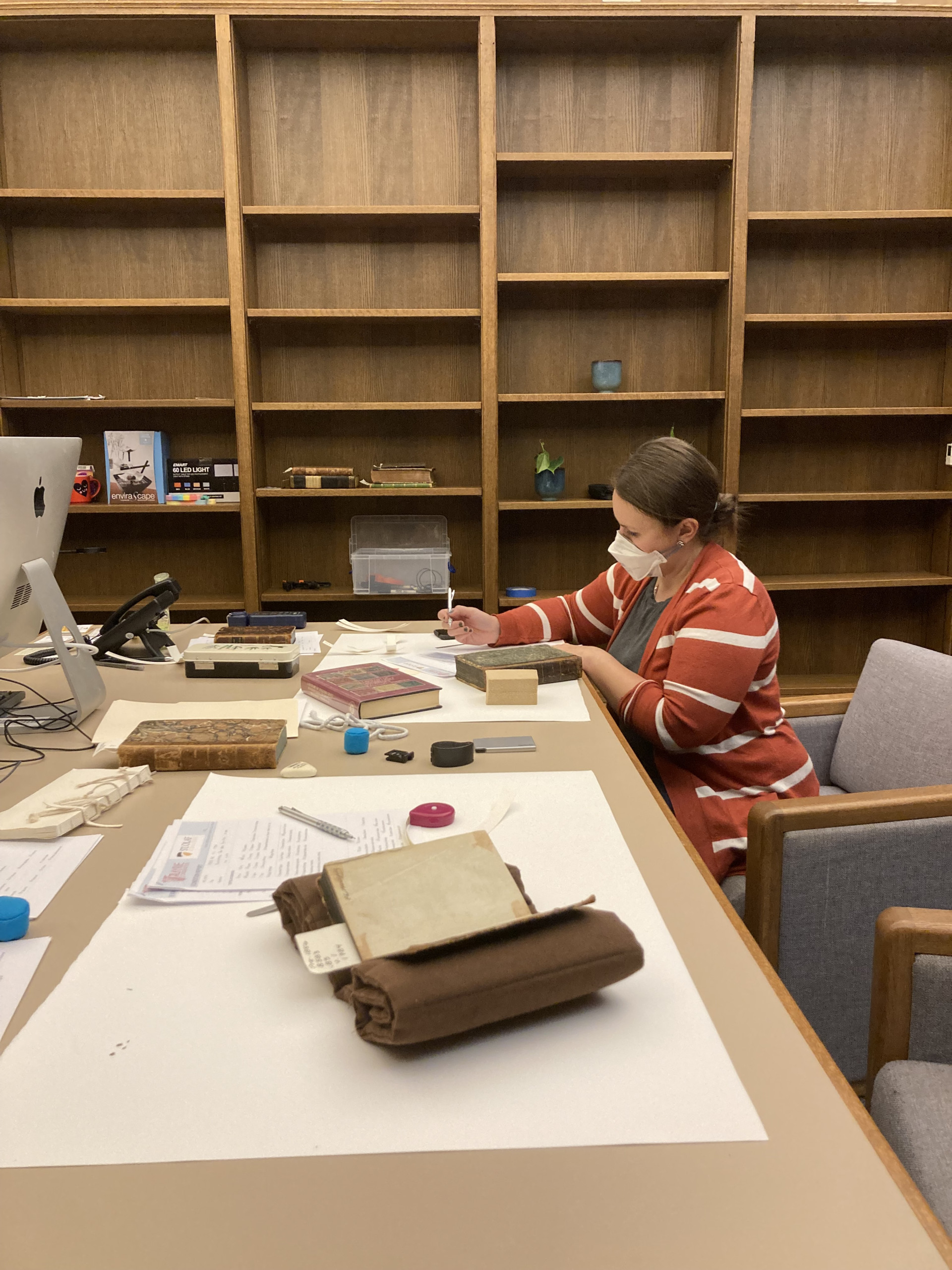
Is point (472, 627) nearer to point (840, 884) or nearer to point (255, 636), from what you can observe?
point (255, 636)

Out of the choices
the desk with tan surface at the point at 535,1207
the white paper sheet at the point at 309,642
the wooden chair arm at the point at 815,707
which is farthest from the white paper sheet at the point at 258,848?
the wooden chair arm at the point at 815,707

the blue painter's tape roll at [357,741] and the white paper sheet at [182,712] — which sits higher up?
the blue painter's tape roll at [357,741]

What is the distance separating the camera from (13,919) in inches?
32.3

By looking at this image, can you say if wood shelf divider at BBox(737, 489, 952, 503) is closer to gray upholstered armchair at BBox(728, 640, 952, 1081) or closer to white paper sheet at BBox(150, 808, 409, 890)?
gray upholstered armchair at BBox(728, 640, 952, 1081)

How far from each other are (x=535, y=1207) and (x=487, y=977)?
0.49ft

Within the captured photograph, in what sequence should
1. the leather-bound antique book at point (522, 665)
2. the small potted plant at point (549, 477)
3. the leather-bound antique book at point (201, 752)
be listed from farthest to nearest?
the small potted plant at point (549, 477), the leather-bound antique book at point (522, 665), the leather-bound antique book at point (201, 752)

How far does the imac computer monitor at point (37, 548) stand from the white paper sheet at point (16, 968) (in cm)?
81

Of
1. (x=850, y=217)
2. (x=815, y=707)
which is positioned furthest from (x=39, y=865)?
(x=850, y=217)

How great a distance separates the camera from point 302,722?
1.52 m

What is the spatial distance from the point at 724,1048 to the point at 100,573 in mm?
3603

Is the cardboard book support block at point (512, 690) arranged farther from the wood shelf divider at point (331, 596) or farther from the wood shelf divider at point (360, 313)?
the wood shelf divider at point (360, 313)

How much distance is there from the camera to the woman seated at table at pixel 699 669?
5.20ft

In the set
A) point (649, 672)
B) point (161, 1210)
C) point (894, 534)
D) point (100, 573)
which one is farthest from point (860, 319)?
point (161, 1210)

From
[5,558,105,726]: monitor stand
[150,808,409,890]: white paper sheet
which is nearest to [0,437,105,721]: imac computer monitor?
[5,558,105,726]: monitor stand
